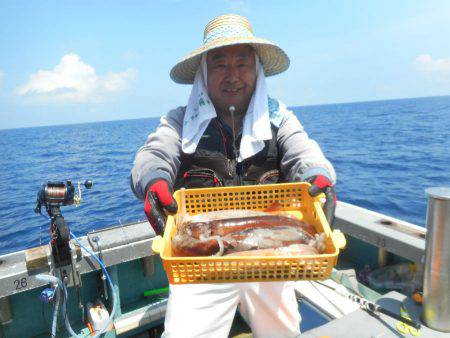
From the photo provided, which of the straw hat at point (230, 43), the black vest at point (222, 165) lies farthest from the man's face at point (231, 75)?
the black vest at point (222, 165)

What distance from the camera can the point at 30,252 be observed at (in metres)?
3.49

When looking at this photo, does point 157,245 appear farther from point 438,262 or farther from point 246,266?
point 438,262

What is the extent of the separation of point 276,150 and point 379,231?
1724 millimetres

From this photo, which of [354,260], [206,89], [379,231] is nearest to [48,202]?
[206,89]

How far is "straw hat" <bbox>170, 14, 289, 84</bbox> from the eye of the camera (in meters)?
2.91

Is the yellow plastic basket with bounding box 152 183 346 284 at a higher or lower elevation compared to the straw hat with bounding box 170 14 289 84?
lower

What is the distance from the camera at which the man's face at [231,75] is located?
307 centimetres

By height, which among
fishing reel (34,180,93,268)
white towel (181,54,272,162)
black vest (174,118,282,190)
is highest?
white towel (181,54,272,162)

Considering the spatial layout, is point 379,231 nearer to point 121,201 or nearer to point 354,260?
point 354,260

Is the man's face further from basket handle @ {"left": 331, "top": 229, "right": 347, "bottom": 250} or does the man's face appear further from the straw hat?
basket handle @ {"left": 331, "top": 229, "right": 347, "bottom": 250}

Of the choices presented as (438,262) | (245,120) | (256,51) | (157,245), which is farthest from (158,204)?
(438,262)

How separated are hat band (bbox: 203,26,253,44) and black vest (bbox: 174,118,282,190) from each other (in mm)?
772

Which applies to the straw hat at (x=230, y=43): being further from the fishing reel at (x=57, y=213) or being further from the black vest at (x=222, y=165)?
the fishing reel at (x=57, y=213)

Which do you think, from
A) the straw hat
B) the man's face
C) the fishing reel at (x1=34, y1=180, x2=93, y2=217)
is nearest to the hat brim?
the straw hat
